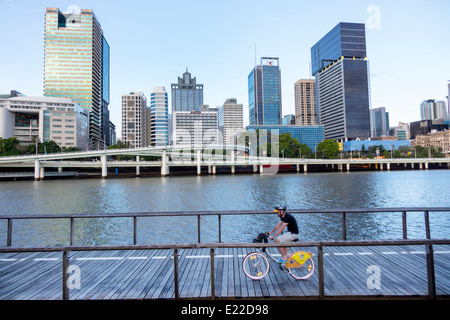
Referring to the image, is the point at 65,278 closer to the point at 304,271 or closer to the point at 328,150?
the point at 304,271

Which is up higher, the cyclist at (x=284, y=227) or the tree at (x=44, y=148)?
the tree at (x=44, y=148)

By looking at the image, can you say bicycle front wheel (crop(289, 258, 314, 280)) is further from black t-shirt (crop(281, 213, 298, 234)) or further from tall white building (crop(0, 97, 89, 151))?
tall white building (crop(0, 97, 89, 151))

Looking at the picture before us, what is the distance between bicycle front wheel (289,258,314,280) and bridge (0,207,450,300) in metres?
0.17

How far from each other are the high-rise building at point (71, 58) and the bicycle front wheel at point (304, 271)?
640 feet

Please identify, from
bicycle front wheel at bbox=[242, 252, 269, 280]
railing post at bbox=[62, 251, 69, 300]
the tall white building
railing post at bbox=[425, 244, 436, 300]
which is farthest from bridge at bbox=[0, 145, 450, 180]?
railing post at bbox=[62, 251, 69, 300]

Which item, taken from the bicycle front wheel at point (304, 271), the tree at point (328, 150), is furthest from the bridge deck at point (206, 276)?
the tree at point (328, 150)

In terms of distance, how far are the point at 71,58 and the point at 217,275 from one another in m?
217

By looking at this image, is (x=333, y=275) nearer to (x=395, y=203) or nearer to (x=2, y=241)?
(x=2, y=241)

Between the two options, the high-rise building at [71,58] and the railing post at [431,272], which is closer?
the railing post at [431,272]

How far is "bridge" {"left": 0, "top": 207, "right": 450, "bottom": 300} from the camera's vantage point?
563 centimetres

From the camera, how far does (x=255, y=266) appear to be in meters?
6.94

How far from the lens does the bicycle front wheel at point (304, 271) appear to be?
22.8 feet

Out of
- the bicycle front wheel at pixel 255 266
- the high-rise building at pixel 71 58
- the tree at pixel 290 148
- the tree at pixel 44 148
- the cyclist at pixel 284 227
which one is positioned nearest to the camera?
the bicycle front wheel at pixel 255 266

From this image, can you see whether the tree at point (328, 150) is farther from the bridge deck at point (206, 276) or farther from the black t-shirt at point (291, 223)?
the black t-shirt at point (291, 223)
